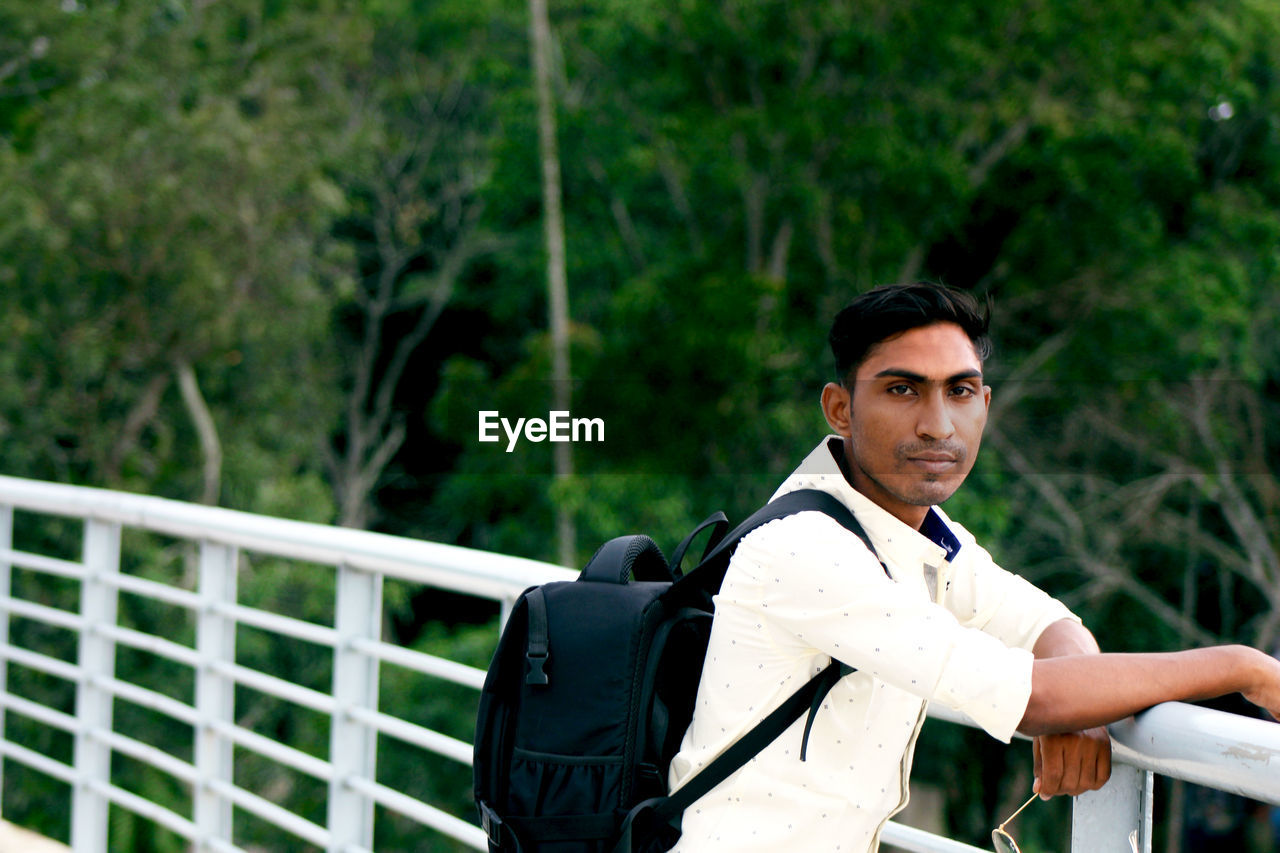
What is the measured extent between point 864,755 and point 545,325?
13173 millimetres

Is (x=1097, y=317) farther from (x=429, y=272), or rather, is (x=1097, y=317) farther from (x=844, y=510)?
(x=844, y=510)

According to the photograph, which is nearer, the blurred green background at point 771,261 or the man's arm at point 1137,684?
the man's arm at point 1137,684

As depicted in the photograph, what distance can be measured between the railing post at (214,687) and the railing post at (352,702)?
0.33m

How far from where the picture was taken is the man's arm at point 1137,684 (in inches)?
44.8

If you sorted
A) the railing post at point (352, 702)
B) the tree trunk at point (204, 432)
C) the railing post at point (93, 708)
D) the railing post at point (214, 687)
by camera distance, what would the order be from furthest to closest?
1. the tree trunk at point (204, 432)
2. the railing post at point (93, 708)
3. the railing post at point (214, 687)
4. the railing post at point (352, 702)

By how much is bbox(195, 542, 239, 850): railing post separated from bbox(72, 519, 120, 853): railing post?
371 millimetres

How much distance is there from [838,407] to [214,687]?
1.55 metres

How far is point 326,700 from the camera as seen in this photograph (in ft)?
7.00

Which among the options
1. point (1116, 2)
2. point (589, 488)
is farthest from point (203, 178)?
point (1116, 2)

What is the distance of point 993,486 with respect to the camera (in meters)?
10.7

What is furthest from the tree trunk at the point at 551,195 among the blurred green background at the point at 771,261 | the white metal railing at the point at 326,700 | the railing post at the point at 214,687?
the railing post at the point at 214,687

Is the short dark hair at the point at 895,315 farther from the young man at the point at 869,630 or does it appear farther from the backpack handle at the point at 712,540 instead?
the backpack handle at the point at 712,540

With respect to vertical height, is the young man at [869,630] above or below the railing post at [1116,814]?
above

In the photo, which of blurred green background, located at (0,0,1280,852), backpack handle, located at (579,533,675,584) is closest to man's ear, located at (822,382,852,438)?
backpack handle, located at (579,533,675,584)
